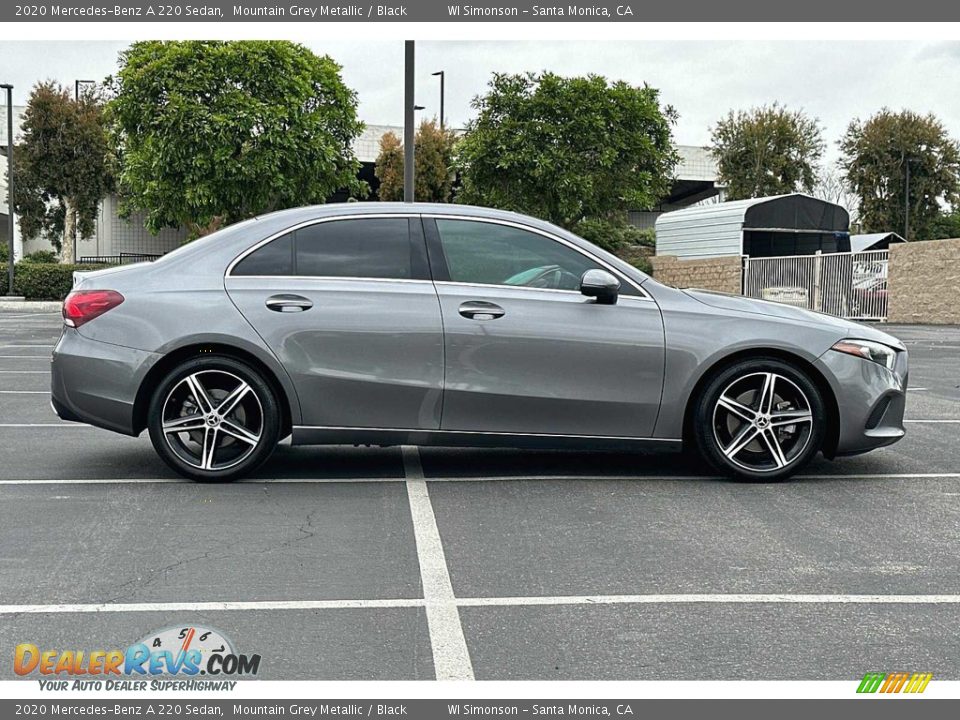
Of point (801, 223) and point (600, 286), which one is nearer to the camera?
point (600, 286)

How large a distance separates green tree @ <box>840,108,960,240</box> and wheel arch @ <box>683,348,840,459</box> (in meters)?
51.0

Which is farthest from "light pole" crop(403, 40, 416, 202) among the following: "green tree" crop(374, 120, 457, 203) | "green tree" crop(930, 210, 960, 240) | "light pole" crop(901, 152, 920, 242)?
"green tree" crop(930, 210, 960, 240)

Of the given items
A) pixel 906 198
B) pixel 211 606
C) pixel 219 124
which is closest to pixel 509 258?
pixel 211 606

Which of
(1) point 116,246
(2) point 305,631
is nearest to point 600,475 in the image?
(2) point 305,631

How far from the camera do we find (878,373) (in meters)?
6.79

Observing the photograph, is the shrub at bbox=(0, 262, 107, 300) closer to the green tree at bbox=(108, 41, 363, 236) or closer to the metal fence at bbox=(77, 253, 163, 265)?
the green tree at bbox=(108, 41, 363, 236)

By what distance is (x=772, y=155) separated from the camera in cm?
5622

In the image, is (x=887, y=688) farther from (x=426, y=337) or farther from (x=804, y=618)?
(x=426, y=337)

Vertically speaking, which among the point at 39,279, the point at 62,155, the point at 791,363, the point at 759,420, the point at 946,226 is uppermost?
the point at 62,155

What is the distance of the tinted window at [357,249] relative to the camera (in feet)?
22.2

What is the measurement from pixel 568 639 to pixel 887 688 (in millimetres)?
1036

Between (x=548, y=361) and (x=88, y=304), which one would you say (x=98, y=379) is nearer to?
(x=88, y=304)

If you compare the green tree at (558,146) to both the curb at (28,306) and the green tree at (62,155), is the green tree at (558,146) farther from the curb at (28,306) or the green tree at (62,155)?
the green tree at (62,155)

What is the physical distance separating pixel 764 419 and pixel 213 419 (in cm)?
316
